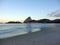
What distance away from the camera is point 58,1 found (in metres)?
2.03

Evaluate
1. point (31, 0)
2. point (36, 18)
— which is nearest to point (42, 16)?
point (36, 18)

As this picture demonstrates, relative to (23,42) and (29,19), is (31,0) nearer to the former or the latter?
(29,19)

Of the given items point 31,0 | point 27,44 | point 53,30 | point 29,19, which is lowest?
point 27,44

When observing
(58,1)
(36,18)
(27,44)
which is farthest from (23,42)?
(58,1)

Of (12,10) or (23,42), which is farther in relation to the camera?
(23,42)

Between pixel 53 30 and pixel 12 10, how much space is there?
748 mm

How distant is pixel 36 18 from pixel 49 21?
18 cm

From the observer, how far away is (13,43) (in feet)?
6.88

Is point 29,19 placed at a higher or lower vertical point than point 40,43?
higher

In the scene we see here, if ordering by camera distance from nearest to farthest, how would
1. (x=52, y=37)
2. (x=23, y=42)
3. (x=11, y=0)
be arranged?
(x=11, y=0) → (x=23, y=42) → (x=52, y=37)

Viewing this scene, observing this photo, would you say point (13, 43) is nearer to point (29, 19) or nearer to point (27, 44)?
point (27, 44)

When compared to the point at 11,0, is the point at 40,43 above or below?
below

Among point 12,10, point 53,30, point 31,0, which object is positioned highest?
point 31,0

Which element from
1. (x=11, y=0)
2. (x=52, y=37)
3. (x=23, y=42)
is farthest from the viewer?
(x=52, y=37)
